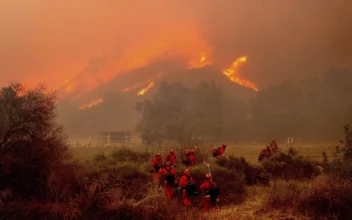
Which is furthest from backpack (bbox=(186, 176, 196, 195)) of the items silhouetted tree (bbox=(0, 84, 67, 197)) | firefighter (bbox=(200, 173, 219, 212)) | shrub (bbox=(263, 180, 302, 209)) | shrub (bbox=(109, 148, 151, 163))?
shrub (bbox=(109, 148, 151, 163))

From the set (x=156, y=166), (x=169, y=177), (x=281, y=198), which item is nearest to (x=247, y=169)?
(x=281, y=198)

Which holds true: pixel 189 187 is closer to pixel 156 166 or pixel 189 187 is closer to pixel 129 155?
pixel 156 166

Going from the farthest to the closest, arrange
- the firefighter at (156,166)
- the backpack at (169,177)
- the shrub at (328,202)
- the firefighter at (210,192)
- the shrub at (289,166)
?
the shrub at (289,166) → the firefighter at (156,166) → the backpack at (169,177) → the firefighter at (210,192) → the shrub at (328,202)

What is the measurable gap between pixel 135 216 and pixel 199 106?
84.7m

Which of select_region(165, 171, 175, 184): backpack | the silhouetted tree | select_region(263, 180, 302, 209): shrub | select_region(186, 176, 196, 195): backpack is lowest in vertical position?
select_region(263, 180, 302, 209): shrub

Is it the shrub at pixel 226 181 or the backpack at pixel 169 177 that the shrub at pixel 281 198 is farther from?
the backpack at pixel 169 177

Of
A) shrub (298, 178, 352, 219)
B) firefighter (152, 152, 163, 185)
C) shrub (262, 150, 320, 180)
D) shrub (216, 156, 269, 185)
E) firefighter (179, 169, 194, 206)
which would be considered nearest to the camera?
shrub (298, 178, 352, 219)

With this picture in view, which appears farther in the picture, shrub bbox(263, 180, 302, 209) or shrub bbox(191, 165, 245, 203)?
shrub bbox(191, 165, 245, 203)

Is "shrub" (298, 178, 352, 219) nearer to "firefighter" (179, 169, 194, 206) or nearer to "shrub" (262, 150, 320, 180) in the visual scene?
"firefighter" (179, 169, 194, 206)

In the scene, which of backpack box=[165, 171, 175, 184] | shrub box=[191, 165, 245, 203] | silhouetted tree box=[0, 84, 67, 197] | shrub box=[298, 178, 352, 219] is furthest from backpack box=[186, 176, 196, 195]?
silhouetted tree box=[0, 84, 67, 197]

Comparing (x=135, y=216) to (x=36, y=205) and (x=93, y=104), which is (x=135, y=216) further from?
(x=93, y=104)

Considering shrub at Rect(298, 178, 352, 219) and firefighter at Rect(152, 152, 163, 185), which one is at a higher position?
firefighter at Rect(152, 152, 163, 185)

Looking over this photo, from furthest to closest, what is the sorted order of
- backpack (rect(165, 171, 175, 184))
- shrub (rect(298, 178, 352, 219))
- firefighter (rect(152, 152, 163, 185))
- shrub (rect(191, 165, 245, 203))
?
1. shrub (rect(191, 165, 245, 203))
2. firefighter (rect(152, 152, 163, 185))
3. backpack (rect(165, 171, 175, 184))
4. shrub (rect(298, 178, 352, 219))

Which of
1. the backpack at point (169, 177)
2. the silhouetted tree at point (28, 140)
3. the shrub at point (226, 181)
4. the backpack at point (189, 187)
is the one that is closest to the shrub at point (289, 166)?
the shrub at point (226, 181)
